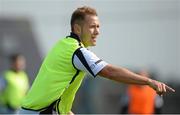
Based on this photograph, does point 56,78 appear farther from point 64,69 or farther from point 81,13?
point 81,13

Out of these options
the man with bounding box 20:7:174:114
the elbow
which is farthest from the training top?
the elbow

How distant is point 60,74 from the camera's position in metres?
7.80

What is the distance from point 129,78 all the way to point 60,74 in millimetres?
719

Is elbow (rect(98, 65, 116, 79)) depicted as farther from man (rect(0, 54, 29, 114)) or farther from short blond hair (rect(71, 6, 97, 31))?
man (rect(0, 54, 29, 114))

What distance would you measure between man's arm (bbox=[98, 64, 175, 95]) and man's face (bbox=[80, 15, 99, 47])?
0.41 meters

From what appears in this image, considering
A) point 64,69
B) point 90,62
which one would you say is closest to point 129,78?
point 90,62

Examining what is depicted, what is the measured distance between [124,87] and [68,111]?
48.5 feet

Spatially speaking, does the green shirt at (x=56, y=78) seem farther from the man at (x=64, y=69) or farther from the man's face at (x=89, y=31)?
the man's face at (x=89, y=31)

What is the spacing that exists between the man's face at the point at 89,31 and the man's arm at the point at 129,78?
1.34ft

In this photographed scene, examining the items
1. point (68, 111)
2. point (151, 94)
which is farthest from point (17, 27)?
point (68, 111)

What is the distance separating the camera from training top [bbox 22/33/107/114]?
25.2 feet

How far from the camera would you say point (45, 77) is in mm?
7840

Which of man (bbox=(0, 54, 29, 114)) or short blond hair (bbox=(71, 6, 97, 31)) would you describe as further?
man (bbox=(0, 54, 29, 114))

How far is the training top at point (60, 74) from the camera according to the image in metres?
7.68
